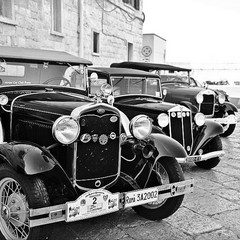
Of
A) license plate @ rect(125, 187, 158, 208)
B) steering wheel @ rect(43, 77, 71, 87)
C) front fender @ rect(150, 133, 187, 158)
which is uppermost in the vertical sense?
steering wheel @ rect(43, 77, 71, 87)

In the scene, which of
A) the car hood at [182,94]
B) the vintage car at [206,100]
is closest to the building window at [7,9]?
the vintage car at [206,100]

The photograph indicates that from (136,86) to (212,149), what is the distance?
157 centimetres

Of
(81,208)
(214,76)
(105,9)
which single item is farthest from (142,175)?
(214,76)

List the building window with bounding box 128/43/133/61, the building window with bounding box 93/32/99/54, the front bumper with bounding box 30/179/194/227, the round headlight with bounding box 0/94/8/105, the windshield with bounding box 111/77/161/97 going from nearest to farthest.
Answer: the front bumper with bounding box 30/179/194/227 → the round headlight with bounding box 0/94/8/105 → the windshield with bounding box 111/77/161/97 → the building window with bounding box 93/32/99/54 → the building window with bounding box 128/43/133/61

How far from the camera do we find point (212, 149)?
4.80 metres

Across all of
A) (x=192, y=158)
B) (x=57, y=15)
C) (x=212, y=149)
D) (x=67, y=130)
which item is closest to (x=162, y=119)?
(x=192, y=158)

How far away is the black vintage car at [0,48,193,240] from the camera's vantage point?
7.61ft

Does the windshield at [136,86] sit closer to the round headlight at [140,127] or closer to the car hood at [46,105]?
the car hood at [46,105]

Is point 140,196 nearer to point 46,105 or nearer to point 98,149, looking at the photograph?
point 98,149

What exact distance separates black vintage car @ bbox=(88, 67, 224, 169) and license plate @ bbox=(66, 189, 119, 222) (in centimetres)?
194

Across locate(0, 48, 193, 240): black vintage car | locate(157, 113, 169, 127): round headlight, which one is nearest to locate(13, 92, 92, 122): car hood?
locate(0, 48, 193, 240): black vintage car

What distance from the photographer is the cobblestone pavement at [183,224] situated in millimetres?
2779

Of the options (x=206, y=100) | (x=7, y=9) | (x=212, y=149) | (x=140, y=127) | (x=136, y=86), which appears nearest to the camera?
(x=140, y=127)

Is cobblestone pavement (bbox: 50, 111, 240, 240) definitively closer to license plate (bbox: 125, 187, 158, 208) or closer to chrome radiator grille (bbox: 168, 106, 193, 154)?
license plate (bbox: 125, 187, 158, 208)
